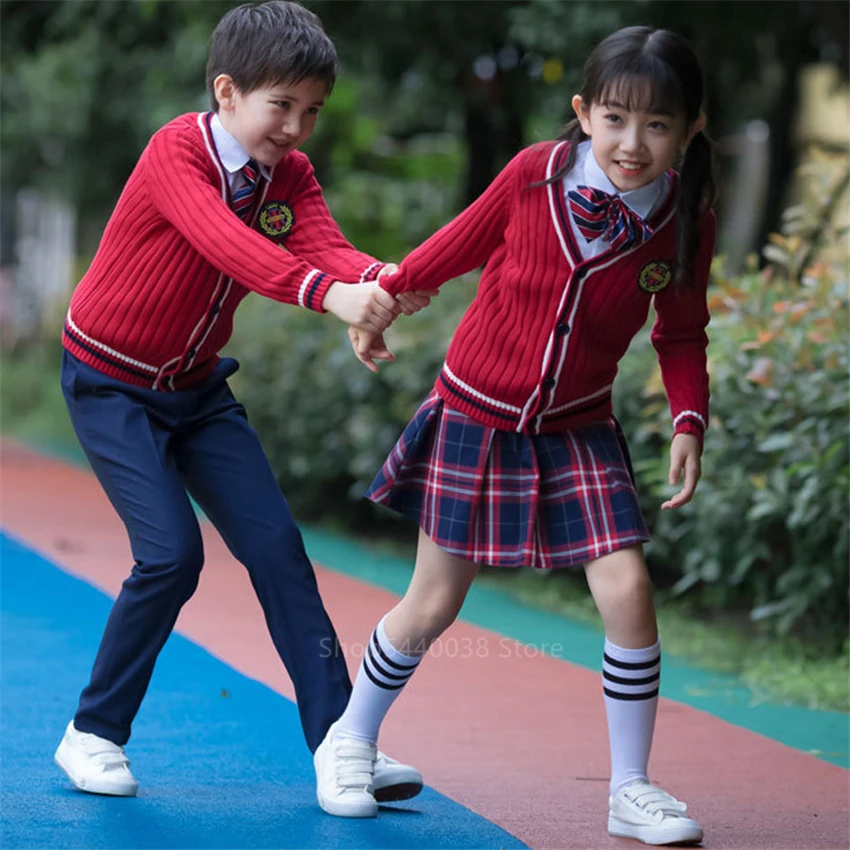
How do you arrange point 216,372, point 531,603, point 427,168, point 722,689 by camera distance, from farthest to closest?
point 427,168, point 531,603, point 722,689, point 216,372

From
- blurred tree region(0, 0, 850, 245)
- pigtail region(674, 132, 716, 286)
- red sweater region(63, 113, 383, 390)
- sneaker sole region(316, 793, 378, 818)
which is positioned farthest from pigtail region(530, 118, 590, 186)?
blurred tree region(0, 0, 850, 245)

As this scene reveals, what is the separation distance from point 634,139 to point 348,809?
158 centimetres

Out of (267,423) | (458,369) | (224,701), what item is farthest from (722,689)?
(267,423)

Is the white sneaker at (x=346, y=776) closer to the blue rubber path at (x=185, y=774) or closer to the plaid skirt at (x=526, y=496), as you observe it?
the blue rubber path at (x=185, y=774)

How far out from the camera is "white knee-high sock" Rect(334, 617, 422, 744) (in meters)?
3.52

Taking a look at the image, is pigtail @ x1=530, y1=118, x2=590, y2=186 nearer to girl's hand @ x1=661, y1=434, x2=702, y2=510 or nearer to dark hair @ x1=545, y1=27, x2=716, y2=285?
dark hair @ x1=545, y1=27, x2=716, y2=285

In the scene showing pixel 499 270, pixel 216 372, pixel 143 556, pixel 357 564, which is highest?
pixel 499 270

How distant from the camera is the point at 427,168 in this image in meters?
15.1

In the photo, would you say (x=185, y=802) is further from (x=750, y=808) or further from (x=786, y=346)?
(x=786, y=346)

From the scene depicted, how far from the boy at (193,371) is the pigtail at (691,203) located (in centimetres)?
58

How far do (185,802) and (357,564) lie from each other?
4396mm

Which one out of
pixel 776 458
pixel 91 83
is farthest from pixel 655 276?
pixel 91 83

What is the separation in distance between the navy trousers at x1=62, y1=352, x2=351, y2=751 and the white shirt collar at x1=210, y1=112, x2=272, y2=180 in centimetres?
54

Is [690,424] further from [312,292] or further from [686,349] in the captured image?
[312,292]
